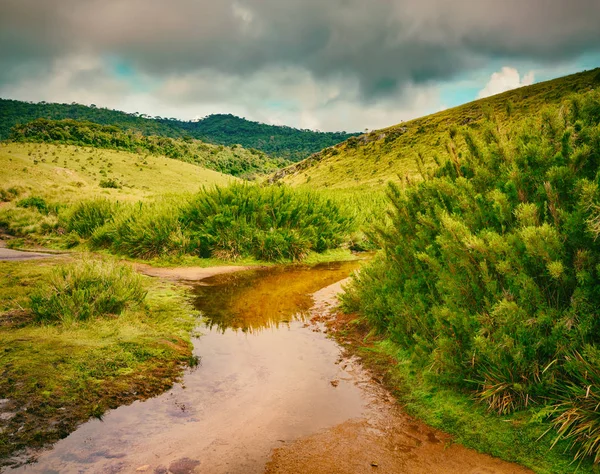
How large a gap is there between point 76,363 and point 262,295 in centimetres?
396

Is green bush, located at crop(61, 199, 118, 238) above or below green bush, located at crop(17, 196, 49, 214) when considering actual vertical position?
below

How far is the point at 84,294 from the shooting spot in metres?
5.44

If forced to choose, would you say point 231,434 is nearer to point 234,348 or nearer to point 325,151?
point 234,348

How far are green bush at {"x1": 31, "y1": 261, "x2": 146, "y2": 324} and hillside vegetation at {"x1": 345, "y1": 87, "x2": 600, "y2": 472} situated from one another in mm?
3748

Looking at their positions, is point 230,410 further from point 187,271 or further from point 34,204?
point 34,204

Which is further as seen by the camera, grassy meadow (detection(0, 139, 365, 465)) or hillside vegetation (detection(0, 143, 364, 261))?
hillside vegetation (detection(0, 143, 364, 261))

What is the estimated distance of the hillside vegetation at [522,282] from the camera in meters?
2.83

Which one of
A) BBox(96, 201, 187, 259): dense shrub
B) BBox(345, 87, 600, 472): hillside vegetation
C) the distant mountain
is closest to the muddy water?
BBox(345, 87, 600, 472): hillside vegetation

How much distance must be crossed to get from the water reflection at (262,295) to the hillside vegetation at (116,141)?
52705 mm

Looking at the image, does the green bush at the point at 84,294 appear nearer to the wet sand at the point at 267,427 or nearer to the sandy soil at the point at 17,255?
the wet sand at the point at 267,427

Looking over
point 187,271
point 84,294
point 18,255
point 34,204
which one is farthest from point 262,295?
point 34,204

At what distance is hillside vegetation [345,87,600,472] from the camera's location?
2.83 metres

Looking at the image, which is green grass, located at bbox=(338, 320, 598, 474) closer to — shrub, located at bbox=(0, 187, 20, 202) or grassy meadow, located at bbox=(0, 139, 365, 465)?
grassy meadow, located at bbox=(0, 139, 365, 465)

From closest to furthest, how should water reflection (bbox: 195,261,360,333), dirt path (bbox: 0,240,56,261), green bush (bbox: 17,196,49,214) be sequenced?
water reflection (bbox: 195,261,360,333) → dirt path (bbox: 0,240,56,261) → green bush (bbox: 17,196,49,214)
